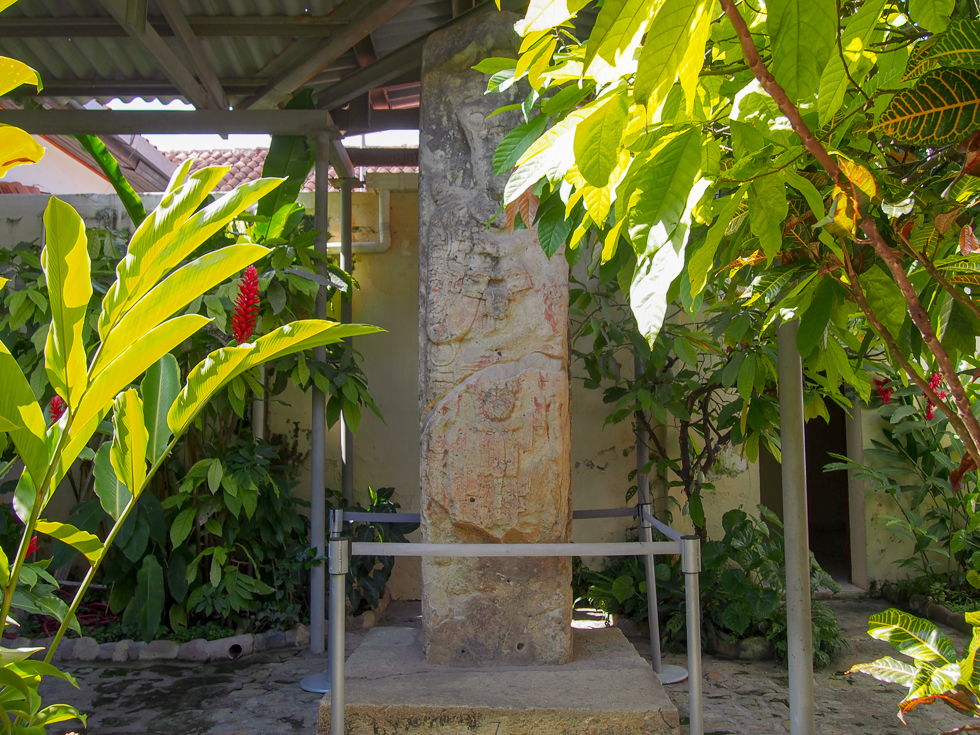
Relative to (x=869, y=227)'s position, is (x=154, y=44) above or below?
above

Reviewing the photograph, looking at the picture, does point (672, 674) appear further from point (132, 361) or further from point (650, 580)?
point (132, 361)

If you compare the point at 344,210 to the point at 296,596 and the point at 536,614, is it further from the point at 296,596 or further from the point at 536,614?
the point at 536,614

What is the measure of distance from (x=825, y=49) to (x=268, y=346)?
79 centimetres

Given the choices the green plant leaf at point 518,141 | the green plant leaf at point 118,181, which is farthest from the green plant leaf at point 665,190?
the green plant leaf at point 118,181

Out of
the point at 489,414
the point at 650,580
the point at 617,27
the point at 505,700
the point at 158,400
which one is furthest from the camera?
the point at 650,580

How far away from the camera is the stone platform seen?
6.79 ft

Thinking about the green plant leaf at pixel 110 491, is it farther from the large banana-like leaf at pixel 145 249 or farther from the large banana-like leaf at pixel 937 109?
the large banana-like leaf at pixel 937 109

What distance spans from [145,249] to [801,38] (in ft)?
2.70

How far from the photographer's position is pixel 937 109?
2.38 feet

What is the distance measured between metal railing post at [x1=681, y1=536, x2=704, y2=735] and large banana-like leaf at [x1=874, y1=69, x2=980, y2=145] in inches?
50.6

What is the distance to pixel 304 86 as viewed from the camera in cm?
366

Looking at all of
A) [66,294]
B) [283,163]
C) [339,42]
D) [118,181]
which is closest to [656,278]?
[66,294]

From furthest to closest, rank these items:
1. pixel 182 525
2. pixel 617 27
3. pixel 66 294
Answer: pixel 182 525
pixel 66 294
pixel 617 27

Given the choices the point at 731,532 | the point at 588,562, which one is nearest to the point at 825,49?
the point at 731,532
